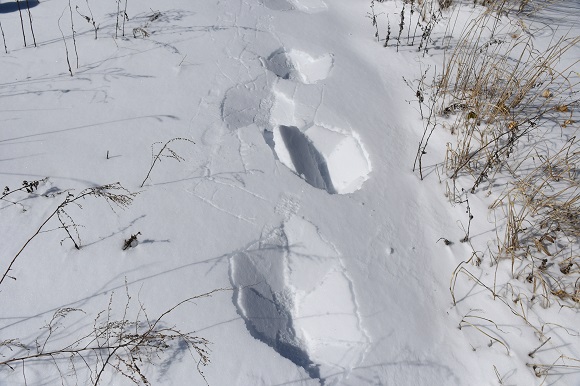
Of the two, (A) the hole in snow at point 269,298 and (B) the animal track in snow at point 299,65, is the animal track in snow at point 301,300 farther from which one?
(B) the animal track in snow at point 299,65

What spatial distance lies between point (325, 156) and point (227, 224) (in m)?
0.79

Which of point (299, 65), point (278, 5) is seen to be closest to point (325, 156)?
point (299, 65)

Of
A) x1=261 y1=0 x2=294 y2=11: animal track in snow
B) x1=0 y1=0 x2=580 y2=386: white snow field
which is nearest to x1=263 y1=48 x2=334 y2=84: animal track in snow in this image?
x1=0 y1=0 x2=580 y2=386: white snow field

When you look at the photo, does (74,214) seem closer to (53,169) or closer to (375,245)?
(53,169)

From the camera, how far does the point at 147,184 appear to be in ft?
6.70

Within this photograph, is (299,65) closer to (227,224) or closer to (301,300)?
(227,224)

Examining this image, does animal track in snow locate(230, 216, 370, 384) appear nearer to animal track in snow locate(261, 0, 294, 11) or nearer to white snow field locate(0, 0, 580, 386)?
white snow field locate(0, 0, 580, 386)

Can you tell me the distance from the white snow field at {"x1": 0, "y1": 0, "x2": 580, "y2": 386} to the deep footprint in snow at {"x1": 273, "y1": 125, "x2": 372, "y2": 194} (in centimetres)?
1

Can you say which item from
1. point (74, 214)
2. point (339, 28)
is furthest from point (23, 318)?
point (339, 28)

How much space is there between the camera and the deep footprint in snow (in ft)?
7.73

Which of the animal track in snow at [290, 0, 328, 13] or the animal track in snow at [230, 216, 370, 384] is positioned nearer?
the animal track in snow at [230, 216, 370, 384]

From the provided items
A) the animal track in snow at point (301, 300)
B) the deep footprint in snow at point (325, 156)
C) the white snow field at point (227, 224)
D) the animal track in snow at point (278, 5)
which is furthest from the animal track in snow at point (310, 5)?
the animal track in snow at point (301, 300)

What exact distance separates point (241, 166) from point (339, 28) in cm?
164

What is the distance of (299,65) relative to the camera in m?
2.96
